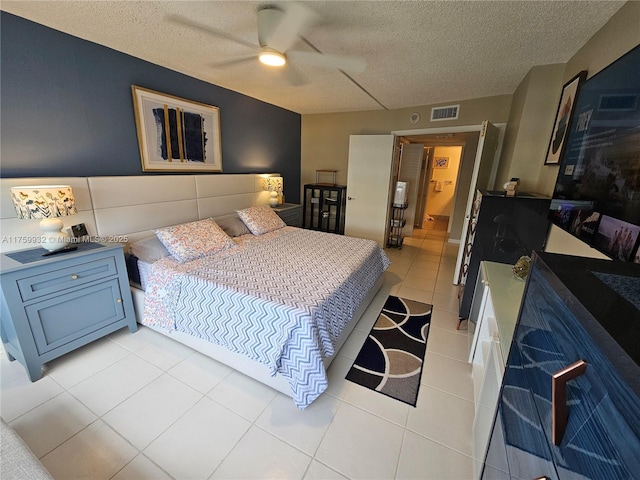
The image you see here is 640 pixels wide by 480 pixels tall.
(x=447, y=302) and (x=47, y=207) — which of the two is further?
(x=447, y=302)

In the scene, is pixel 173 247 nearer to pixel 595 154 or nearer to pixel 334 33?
pixel 334 33

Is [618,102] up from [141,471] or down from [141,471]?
up

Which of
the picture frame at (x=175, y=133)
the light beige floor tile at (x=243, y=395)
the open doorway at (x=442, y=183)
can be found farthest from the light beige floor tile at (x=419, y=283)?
the open doorway at (x=442, y=183)

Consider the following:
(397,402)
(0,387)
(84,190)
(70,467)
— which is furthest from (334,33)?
(0,387)

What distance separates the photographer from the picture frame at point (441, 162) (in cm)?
671

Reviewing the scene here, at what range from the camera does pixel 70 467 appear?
129cm

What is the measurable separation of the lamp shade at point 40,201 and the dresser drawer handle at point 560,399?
2.65 m

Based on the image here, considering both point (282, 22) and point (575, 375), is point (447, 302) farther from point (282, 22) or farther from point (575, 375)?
point (282, 22)

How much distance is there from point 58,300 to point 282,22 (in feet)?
7.89

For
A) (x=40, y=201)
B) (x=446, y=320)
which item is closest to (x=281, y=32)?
(x=40, y=201)

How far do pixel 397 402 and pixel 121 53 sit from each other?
11.9 ft

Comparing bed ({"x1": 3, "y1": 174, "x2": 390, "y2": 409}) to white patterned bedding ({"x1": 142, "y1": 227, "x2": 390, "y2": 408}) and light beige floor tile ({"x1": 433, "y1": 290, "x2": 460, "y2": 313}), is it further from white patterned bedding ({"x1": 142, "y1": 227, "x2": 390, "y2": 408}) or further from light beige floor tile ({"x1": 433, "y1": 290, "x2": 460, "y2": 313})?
light beige floor tile ({"x1": 433, "y1": 290, "x2": 460, "y2": 313})

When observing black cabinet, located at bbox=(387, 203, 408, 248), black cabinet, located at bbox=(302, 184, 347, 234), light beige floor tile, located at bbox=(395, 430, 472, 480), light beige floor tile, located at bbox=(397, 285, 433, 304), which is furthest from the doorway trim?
light beige floor tile, located at bbox=(395, 430, 472, 480)

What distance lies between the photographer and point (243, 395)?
172 centimetres
